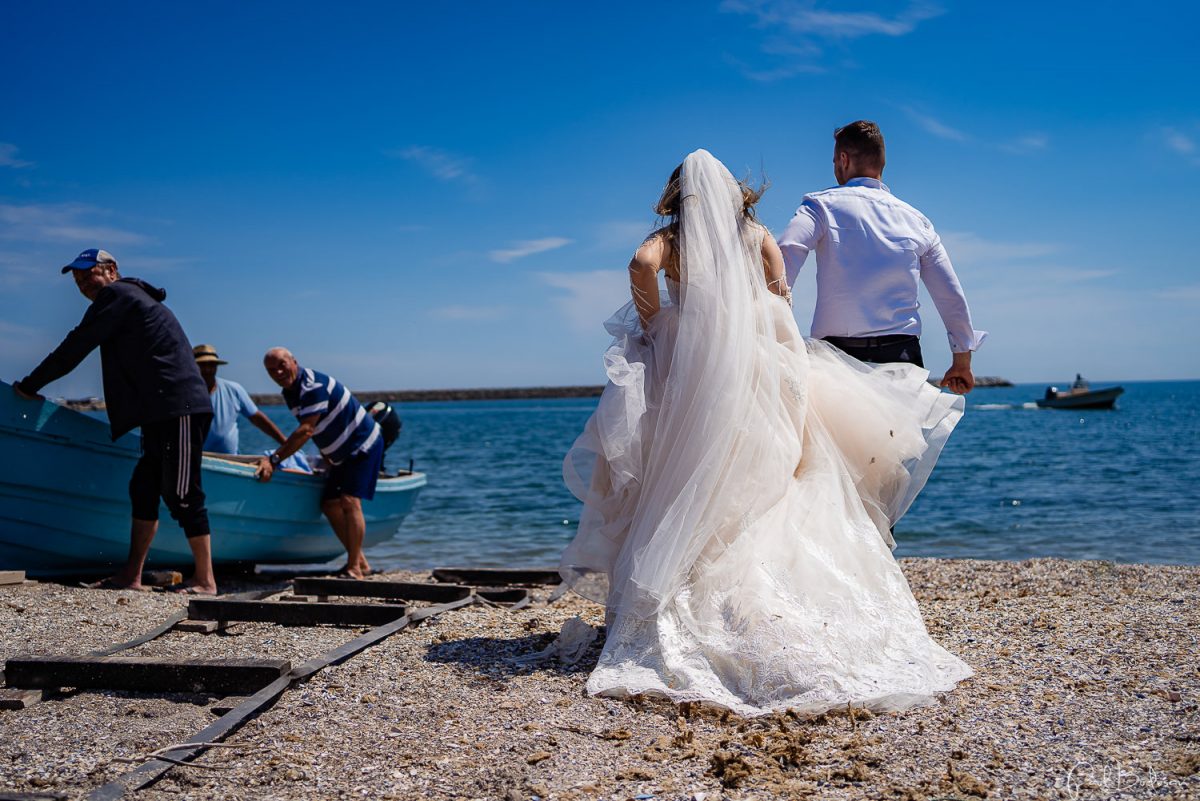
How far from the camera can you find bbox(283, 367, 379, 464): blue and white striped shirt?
775cm

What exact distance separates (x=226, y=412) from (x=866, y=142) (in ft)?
20.4

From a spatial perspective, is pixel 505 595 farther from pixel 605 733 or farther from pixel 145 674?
pixel 605 733

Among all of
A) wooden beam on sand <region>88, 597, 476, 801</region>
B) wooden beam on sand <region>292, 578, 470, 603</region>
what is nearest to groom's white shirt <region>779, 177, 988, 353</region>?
wooden beam on sand <region>88, 597, 476, 801</region>

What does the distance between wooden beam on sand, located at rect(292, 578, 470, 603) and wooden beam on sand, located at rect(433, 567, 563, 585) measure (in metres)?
1.21

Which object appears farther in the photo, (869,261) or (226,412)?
(226,412)

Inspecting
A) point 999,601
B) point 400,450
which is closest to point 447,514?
point 999,601

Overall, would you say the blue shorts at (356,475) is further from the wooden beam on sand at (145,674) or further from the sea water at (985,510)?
the wooden beam on sand at (145,674)

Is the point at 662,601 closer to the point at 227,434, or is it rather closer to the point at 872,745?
the point at 872,745

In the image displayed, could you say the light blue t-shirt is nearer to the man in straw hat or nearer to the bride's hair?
the man in straw hat

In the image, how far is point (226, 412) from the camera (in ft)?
27.9

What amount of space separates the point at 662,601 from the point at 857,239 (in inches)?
83.5

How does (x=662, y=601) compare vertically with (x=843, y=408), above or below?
below

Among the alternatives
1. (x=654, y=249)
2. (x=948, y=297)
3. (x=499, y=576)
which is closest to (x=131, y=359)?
(x=499, y=576)

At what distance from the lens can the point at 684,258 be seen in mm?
4332
